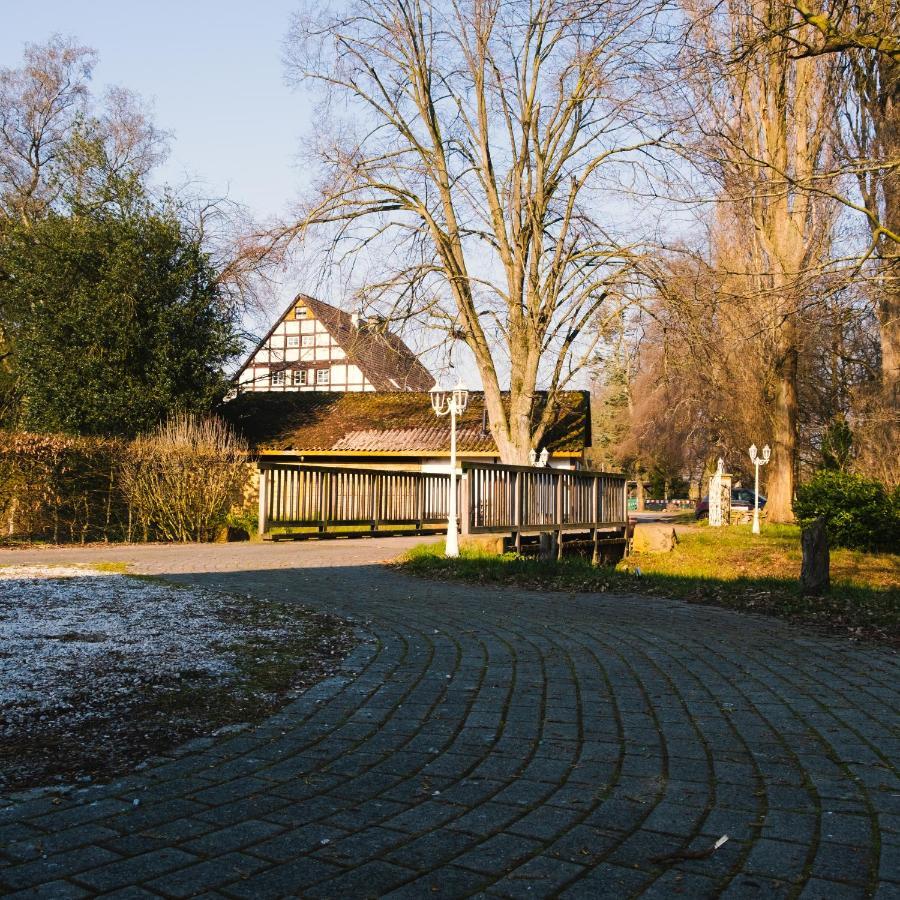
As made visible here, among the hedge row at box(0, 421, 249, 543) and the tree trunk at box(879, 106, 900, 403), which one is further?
the hedge row at box(0, 421, 249, 543)

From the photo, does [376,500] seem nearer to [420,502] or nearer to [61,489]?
[420,502]

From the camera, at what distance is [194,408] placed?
974 inches

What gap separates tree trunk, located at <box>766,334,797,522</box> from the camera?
25344 millimetres

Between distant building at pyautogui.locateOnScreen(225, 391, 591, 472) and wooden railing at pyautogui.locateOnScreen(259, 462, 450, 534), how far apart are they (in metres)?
5.51

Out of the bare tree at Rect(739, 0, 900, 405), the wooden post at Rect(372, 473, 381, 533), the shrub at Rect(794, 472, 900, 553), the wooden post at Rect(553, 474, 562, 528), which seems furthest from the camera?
the wooden post at Rect(372, 473, 381, 533)

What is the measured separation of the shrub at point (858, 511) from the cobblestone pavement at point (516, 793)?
13.2m

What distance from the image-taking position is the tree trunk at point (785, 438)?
25344 mm

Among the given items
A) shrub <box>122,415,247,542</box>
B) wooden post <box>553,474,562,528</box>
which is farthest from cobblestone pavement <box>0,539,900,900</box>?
shrub <box>122,415,247,542</box>

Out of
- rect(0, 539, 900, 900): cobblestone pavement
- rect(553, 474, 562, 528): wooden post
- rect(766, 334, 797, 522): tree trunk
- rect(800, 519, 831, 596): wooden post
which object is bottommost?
rect(0, 539, 900, 900): cobblestone pavement

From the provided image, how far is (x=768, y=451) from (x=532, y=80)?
11717 millimetres

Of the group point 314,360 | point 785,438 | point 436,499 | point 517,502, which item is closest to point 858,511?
point 785,438

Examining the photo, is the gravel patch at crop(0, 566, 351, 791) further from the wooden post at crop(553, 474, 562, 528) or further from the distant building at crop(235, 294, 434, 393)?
the distant building at crop(235, 294, 434, 393)

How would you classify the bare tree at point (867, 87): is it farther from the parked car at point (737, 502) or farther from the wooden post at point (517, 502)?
the parked car at point (737, 502)

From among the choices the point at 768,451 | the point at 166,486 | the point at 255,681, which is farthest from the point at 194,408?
the point at 255,681
